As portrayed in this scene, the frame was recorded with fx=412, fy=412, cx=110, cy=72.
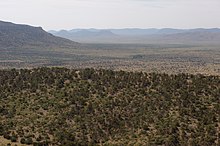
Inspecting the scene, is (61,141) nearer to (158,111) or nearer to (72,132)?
(72,132)

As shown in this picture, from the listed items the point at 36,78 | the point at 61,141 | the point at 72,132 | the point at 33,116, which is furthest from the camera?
the point at 36,78

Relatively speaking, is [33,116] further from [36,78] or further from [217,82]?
[217,82]

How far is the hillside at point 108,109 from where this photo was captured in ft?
127

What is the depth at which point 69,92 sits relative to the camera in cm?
4938

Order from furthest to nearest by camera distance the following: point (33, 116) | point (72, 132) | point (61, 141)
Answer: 1. point (33, 116)
2. point (72, 132)
3. point (61, 141)

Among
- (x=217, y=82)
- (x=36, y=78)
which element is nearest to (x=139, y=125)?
(x=217, y=82)

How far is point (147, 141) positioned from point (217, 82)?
17.5 meters

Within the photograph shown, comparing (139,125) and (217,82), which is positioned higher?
(217,82)

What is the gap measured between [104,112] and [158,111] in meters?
5.76

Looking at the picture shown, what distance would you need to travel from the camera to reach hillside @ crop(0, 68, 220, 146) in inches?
1529

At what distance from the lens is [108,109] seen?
4494 centimetres

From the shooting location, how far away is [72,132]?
132 ft

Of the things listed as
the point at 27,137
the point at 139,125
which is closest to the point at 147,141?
the point at 139,125

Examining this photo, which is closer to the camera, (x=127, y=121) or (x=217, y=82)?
(x=127, y=121)
